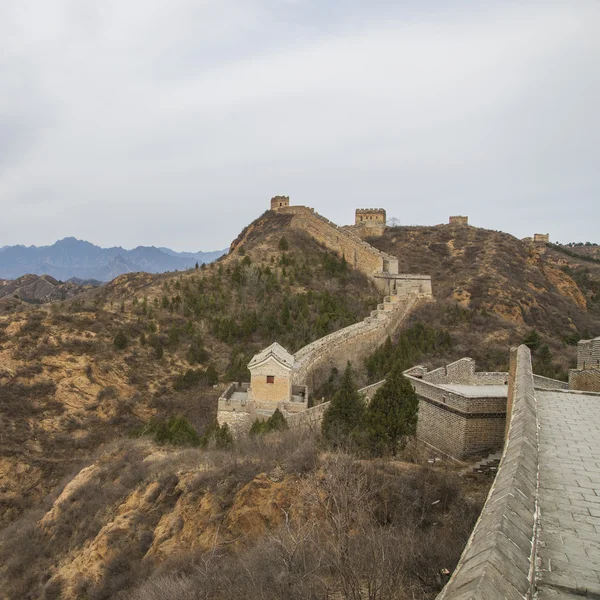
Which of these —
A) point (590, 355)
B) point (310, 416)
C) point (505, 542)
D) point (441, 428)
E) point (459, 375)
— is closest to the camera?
point (505, 542)

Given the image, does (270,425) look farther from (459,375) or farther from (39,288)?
(39,288)

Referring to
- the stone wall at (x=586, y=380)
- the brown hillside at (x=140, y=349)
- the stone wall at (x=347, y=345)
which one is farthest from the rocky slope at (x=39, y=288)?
the stone wall at (x=586, y=380)

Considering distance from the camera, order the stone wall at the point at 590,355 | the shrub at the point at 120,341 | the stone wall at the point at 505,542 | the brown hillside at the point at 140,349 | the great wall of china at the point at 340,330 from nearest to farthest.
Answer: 1. the stone wall at the point at 505,542
2. the stone wall at the point at 590,355
3. the great wall of china at the point at 340,330
4. the brown hillside at the point at 140,349
5. the shrub at the point at 120,341

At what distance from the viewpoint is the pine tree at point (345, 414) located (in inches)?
589

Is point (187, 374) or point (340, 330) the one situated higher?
point (340, 330)

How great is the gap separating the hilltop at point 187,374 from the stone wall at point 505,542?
2.89 meters

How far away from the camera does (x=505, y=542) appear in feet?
11.5

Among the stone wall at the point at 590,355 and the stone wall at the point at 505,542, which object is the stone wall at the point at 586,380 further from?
the stone wall at the point at 505,542

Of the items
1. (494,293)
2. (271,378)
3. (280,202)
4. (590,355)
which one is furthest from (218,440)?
(280,202)

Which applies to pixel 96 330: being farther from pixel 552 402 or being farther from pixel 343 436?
pixel 552 402

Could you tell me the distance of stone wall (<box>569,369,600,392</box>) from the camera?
1206 centimetres

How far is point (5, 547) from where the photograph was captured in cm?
1554

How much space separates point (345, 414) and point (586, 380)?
6.60 m

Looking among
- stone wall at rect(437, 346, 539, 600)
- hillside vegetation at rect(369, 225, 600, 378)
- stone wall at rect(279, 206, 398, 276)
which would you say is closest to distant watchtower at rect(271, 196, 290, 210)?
stone wall at rect(279, 206, 398, 276)
